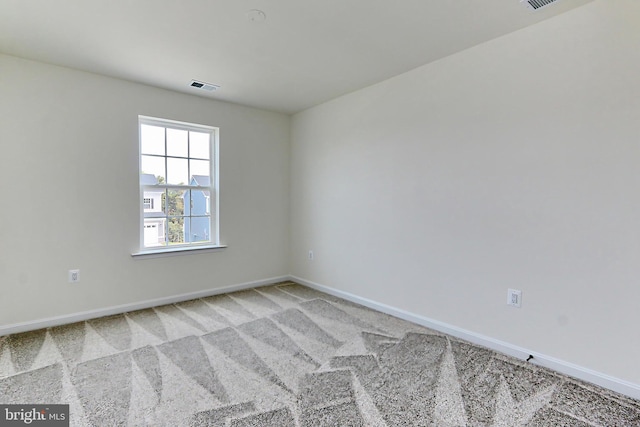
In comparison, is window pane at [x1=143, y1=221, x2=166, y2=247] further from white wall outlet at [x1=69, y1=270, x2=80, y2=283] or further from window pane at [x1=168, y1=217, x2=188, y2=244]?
white wall outlet at [x1=69, y1=270, x2=80, y2=283]

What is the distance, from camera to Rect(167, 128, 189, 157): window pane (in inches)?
148

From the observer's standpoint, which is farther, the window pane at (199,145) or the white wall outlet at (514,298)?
the window pane at (199,145)

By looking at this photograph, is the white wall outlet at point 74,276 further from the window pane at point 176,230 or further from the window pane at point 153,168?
the window pane at point 153,168

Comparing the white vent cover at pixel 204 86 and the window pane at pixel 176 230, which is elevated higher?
the white vent cover at pixel 204 86

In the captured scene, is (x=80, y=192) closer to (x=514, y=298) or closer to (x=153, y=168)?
(x=153, y=168)

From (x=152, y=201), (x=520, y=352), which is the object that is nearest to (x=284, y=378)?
(x=520, y=352)

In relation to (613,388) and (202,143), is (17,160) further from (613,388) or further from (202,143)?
(613,388)

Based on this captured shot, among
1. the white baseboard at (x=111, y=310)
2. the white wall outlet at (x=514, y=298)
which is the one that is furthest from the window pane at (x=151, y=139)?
the white wall outlet at (x=514, y=298)

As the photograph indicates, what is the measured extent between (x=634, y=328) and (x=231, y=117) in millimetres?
4285

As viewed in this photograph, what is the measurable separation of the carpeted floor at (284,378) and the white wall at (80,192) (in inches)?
16.0

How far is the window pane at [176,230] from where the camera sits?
3.78 m

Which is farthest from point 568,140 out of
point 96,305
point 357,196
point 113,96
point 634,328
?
point 96,305

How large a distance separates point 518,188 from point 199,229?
3502 millimetres

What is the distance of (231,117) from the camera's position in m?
4.11
